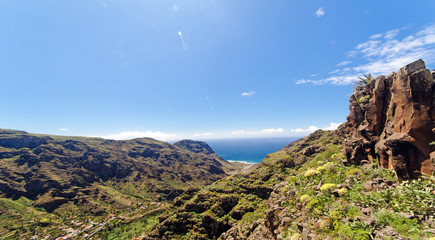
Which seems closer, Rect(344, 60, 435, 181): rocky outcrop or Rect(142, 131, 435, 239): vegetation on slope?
Rect(142, 131, 435, 239): vegetation on slope

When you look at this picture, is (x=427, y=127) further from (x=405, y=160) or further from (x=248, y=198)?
(x=248, y=198)

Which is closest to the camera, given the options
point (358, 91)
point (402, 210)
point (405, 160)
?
point (402, 210)

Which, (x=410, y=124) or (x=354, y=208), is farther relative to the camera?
(x=410, y=124)

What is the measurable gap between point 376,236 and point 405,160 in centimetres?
871

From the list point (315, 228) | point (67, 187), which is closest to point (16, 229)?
point (67, 187)

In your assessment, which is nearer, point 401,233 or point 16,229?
point 401,233

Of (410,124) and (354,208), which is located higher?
(410,124)

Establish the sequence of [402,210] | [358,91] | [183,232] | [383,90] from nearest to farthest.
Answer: [402,210], [383,90], [358,91], [183,232]

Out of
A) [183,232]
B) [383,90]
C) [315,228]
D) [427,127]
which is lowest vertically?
[183,232]

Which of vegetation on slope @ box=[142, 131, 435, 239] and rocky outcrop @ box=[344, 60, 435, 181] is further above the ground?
rocky outcrop @ box=[344, 60, 435, 181]

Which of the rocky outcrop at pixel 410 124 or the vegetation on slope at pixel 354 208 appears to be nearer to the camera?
the vegetation on slope at pixel 354 208

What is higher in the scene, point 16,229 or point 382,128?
point 382,128

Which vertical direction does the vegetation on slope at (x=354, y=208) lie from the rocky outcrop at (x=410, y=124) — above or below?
below

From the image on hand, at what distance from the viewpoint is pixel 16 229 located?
120m
